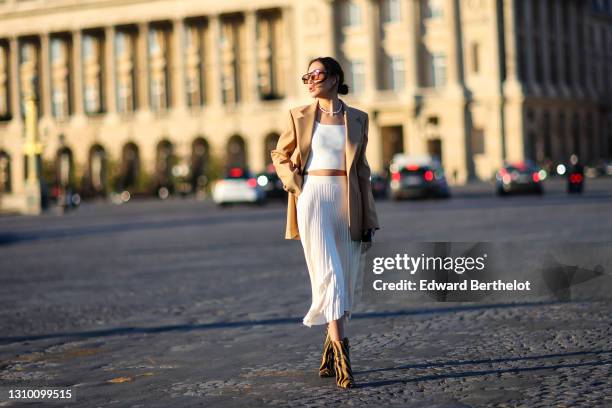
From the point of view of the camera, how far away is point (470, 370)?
8.62 metres

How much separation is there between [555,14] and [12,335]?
278 ft

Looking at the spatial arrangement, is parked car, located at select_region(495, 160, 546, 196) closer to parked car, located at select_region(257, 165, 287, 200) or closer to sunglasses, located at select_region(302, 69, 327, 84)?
parked car, located at select_region(257, 165, 287, 200)

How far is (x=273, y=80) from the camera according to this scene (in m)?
96.0

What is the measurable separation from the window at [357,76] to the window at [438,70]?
197 inches

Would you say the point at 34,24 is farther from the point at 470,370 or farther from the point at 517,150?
the point at 470,370

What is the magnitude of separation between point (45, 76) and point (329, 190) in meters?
96.9

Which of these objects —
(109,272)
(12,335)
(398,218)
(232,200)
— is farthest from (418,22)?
(12,335)

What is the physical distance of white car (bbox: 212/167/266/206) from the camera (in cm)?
5203

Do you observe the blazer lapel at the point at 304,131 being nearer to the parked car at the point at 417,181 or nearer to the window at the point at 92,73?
the parked car at the point at 417,181

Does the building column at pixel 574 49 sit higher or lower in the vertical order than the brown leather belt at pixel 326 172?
higher

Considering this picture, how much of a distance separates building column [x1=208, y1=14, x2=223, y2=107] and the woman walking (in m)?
87.9

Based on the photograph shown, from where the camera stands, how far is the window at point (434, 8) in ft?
287

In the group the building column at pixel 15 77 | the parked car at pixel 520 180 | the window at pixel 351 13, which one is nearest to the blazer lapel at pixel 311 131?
the parked car at pixel 520 180

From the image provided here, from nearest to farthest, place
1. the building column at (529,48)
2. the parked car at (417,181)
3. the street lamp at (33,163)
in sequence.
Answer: the parked car at (417,181) < the street lamp at (33,163) < the building column at (529,48)
